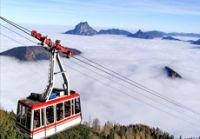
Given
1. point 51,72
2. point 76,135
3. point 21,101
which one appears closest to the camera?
point 51,72

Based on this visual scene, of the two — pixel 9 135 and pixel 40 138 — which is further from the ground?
pixel 40 138

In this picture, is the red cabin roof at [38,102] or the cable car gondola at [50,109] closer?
the cable car gondola at [50,109]

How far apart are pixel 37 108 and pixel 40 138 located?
318 cm

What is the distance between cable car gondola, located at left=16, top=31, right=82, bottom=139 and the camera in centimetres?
3114

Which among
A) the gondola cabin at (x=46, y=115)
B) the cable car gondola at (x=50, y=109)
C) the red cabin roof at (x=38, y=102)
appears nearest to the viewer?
the cable car gondola at (x=50, y=109)

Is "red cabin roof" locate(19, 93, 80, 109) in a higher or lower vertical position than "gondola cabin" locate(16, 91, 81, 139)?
higher

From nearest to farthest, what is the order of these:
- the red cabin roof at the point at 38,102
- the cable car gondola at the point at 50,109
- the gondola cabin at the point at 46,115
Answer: the cable car gondola at the point at 50,109 < the red cabin roof at the point at 38,102 < the gondola cabin at the point at 46,115

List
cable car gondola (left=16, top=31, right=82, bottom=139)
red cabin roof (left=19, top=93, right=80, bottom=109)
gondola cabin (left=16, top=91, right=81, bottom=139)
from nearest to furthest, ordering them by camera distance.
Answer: cable car gondola (left=16, top=31, right=82, bottom=139) → red cabin roof (left=19, top=93, right=80, bottom=109) → gondola cabin (left=16, top=91, right=81, bottom=139)

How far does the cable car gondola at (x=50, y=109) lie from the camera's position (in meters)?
31.1

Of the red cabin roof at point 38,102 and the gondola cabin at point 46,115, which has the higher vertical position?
the red cabin roof at point 38,102

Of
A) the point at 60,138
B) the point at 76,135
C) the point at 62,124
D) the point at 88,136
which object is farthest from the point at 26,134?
the point at 88,136

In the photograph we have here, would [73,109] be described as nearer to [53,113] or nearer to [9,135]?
[53,113]

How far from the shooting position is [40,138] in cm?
3259

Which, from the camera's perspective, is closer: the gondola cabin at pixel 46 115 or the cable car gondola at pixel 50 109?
the cable car gondola at pixel 50 109
